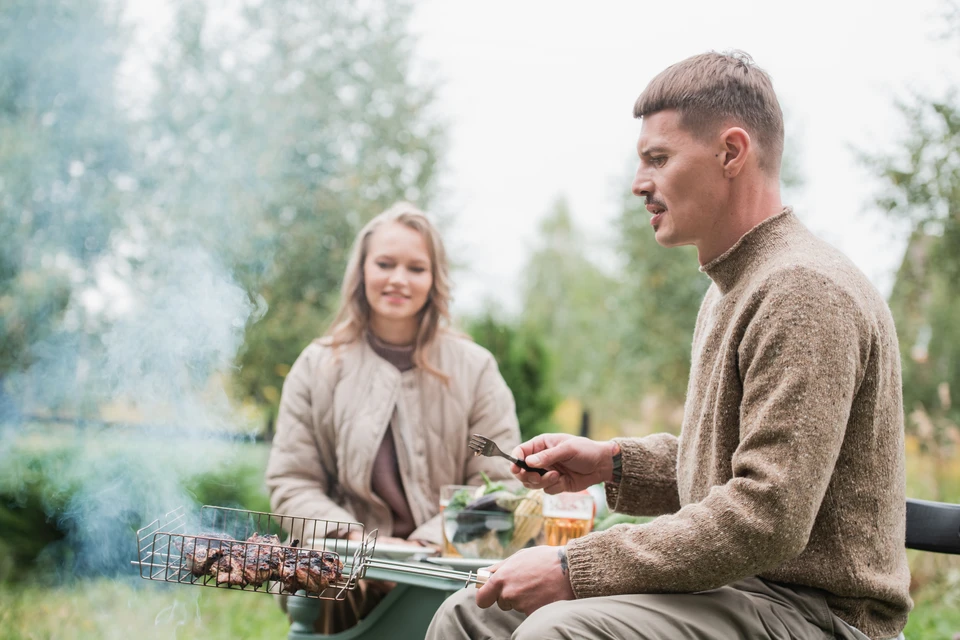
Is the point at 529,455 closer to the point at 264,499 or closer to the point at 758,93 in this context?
the point at 758,93

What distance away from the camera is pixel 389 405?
3.26 metres

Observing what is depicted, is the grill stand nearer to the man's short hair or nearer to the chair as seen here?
the chair

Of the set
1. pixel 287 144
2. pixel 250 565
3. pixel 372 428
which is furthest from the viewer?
pixel 287 144

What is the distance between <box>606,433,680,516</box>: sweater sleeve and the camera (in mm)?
2133

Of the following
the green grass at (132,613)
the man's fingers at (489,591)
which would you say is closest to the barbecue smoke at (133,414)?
the green grass at (132,613)

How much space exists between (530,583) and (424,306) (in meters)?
2.04

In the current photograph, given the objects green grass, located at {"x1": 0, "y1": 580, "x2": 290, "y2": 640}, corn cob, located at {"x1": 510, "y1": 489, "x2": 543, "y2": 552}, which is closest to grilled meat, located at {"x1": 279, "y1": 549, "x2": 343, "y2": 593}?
corn cob, located at {"x1": 510, "y1": 489, "x2": 543, "y2": 552}

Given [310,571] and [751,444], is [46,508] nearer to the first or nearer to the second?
[310,571]

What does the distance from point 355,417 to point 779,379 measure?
2034mm

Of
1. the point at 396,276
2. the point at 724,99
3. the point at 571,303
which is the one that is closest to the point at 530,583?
the point at 724,99

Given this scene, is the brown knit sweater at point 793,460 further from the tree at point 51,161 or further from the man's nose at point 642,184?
the tree at point 51,161

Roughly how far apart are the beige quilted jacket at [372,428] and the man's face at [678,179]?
1.65 m

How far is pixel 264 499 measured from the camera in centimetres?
617

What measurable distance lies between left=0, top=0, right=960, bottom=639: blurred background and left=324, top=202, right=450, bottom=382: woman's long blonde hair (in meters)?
1.11
